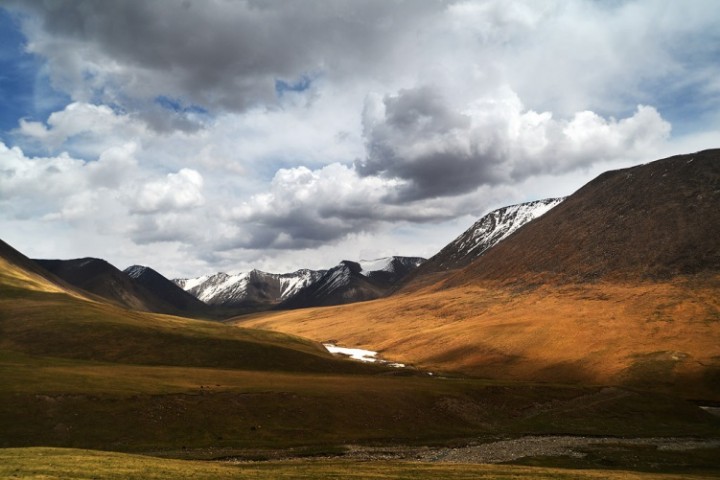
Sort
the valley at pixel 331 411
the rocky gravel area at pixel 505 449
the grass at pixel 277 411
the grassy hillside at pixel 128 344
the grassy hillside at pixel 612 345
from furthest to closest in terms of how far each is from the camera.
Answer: the grassy hillside at pixel 612 345 → the grassy hillside at pixel 128 344 → the grass at pixel 277 411 → the rocky gravel area at pixel 505 449 → the valley at pixel 331 411

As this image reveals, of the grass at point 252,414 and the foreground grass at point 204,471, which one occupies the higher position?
the foreground grass at point 204,471

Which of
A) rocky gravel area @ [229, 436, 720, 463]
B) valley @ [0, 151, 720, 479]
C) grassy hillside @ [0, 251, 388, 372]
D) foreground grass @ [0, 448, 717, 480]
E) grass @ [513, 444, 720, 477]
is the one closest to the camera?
foreground grass @ [0, 448, 717, 480]

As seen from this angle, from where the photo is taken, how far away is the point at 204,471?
4031cm

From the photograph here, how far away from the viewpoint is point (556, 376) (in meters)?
139

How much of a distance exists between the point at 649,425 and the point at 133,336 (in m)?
128

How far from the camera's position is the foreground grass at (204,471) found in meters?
34.9

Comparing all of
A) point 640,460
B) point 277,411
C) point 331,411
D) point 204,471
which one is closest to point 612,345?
point 640,460

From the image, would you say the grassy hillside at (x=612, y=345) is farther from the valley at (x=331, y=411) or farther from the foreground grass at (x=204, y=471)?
the foreground grass at (x=204, y=471)

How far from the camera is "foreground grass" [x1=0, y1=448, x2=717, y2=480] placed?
115ft

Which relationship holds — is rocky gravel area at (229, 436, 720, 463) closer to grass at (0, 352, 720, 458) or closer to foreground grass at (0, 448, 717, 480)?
grass at (0, 352, 720, 458)

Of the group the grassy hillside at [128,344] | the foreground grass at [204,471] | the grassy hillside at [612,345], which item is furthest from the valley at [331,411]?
the grassy hillside at [612,345]

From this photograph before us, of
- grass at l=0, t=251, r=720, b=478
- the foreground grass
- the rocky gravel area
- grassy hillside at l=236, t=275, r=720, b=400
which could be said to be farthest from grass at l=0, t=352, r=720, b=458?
grassy hillside at l=236, t=275, r=720, b=400

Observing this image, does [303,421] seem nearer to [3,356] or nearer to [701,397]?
[3,356]

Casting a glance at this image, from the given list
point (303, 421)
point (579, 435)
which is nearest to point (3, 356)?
point (303, 421)
